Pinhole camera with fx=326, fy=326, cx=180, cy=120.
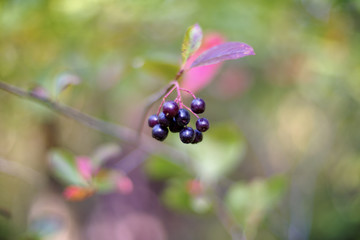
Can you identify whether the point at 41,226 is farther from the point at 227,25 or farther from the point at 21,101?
the point at 227,25

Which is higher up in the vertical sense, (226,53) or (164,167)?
(226,53)

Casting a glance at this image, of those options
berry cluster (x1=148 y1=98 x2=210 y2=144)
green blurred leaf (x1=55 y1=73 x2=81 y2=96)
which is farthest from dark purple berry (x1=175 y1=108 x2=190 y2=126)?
green blurred leaf (x1=55 y1=73 x2=81 y2=96)

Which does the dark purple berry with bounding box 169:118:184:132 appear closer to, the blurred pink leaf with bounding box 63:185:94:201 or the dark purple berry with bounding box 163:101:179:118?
the dark purple berry with bounding box 163:101:179:118

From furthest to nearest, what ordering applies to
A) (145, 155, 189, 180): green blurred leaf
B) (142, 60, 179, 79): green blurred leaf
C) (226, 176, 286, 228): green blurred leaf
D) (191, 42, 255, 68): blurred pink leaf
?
(145, 155, 189, 180): green blurred leaf
(226, 176, 286, 228): green blurred leaf
(142, 60, 179, 79): green blurred leaf
(191, 42, 255, 68): blurred pink leaf

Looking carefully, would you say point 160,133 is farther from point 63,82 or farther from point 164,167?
point 164,167

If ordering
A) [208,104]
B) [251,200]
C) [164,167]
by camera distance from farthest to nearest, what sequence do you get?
[208,104] < [164,167] < [251,200]

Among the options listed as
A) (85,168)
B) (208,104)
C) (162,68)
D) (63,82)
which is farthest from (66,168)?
(208,104)
